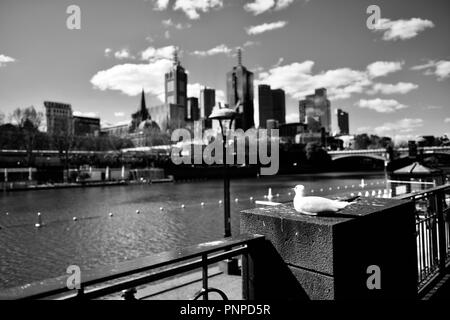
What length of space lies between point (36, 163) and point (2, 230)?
54.9m

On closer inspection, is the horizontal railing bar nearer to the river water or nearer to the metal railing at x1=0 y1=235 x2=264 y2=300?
the metal railing at x1=0 y1=235 x2=264 y2=300

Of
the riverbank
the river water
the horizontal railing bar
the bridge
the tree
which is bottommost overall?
the river water

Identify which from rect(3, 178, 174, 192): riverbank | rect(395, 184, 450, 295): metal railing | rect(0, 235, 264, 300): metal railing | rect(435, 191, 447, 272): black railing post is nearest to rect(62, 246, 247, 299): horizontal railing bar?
rect(0, 235, 264, 300): metal railing

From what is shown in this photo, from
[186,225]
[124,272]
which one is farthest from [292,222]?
[186,225]

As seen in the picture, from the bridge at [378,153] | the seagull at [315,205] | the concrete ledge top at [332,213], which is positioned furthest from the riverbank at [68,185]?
the bridge at [378,153]

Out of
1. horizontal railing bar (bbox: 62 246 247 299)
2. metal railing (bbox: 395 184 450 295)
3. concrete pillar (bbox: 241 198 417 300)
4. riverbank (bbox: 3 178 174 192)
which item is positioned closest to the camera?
horizontal railing bar (bbox: 62 246 247 299)

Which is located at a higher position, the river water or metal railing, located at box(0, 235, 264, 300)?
metal railing, located at box(0, 235, 264, 300)

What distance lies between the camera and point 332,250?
2344mm

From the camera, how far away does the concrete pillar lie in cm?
242

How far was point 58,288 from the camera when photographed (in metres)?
1.60

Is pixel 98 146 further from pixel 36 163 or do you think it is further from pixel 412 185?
pixel 412 185

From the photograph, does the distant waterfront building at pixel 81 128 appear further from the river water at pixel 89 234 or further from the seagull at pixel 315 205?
the seagull at pixel 315 205

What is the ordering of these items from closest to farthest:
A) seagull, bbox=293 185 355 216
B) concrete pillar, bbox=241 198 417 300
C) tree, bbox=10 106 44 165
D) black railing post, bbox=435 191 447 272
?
1. concrete pillar, bbox=241 198 417 300
2. seagull, bbox=293 185 355 216
3. black railing post, bbox=435 191 447 272
4. tree, bbox=10 106 44 165

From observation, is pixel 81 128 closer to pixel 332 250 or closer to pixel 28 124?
pixel 28 124
